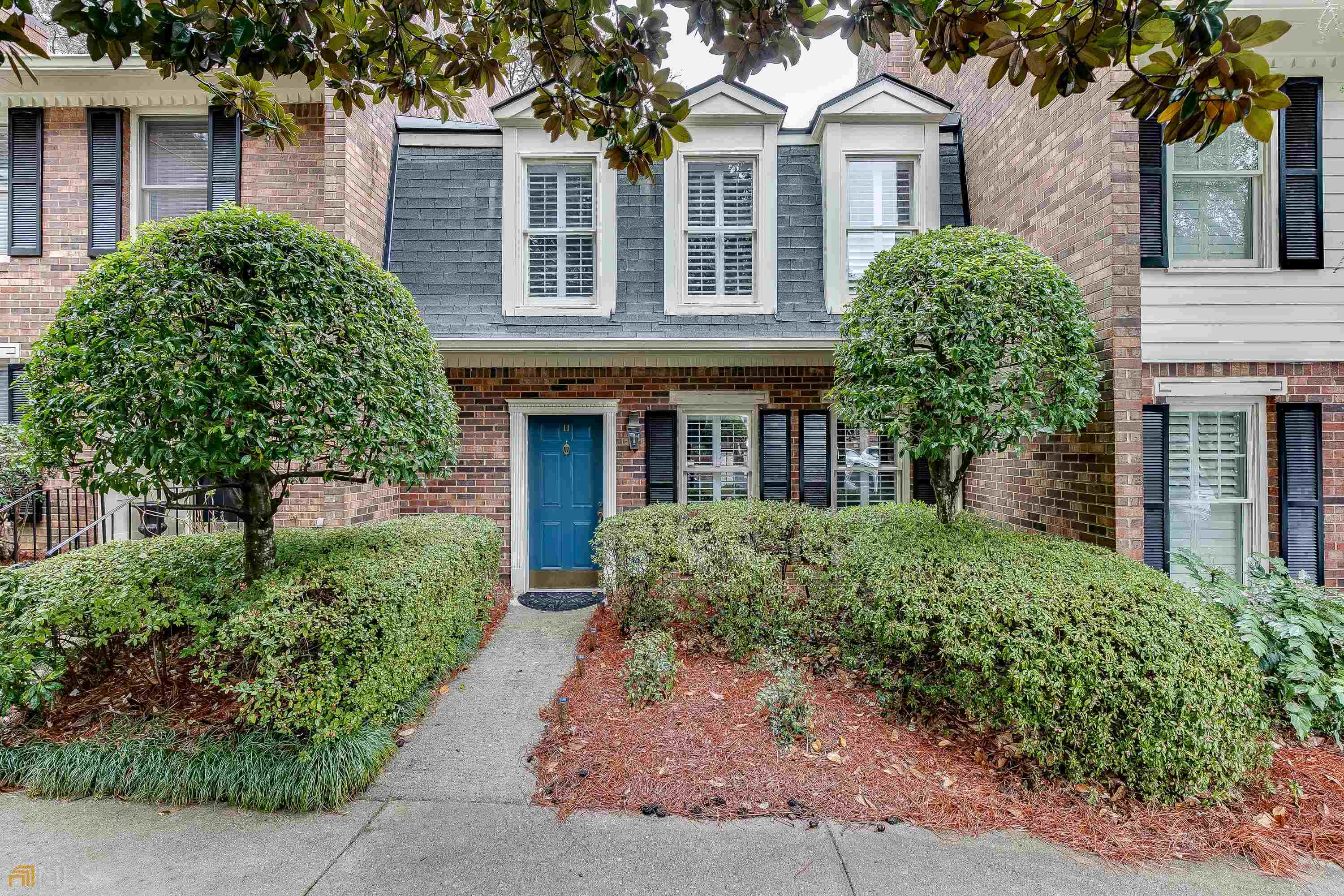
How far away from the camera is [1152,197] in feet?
14.6

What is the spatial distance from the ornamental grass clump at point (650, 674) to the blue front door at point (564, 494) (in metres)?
2.31

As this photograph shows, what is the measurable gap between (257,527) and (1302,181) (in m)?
8.08

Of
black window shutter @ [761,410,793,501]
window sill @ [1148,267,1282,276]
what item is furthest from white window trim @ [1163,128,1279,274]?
black window shutter @ [761,410,793,501]

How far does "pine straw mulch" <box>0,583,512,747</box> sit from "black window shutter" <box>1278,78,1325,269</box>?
809cm

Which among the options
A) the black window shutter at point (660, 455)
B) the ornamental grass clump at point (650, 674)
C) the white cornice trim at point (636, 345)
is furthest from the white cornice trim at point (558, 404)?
the ornamental grass clump at point (650, 674)

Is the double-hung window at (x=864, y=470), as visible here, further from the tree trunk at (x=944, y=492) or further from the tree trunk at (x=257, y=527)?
the tree trunk at (x=257, y=527)

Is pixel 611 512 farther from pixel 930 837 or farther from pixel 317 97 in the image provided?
pixel 317 97

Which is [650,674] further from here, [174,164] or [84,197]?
[84,197]

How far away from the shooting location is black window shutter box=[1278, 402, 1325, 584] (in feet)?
14.8

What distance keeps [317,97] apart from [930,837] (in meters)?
7.62

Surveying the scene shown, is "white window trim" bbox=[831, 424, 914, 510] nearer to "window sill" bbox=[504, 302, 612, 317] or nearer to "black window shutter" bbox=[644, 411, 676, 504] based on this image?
"black window shutter" bbox=[644, 411, 676, 504]

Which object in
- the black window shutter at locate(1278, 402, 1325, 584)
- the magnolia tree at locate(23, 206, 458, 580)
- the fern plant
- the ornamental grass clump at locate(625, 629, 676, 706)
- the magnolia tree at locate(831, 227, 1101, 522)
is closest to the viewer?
the magnolia tree at locate(23, 206, 458, 580)

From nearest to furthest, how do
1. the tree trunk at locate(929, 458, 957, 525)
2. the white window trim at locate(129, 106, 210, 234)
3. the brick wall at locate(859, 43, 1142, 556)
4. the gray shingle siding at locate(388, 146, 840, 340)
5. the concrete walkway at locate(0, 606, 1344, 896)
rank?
the concrete walkway at locate(0, 606, 1344, 896), the brick wall at locate(859, 43, 1142, 556), the tree trunk at locate(929, 458, 957, 525), the white window trim at locate(129, 106, 210, 234), the gray shingle siding at locate(388, 146, 840, 340)

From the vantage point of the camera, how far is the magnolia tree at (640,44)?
191 cm
